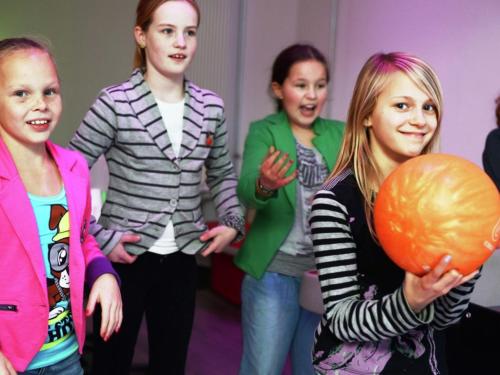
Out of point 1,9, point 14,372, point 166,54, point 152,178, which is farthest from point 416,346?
point 1,9

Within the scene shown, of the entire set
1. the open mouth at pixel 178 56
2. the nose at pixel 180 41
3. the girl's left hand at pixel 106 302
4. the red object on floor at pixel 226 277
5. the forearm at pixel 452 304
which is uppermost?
the nose at pixel 180 41

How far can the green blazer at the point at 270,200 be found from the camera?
2209mm

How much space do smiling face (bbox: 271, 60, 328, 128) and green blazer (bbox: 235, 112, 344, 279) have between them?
54mm

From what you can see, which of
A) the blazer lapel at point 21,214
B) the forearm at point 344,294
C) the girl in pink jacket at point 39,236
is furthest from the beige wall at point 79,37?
the forearm at point 344,294

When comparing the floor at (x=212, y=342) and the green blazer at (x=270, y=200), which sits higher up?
the green blazer at (x=270, y=200)

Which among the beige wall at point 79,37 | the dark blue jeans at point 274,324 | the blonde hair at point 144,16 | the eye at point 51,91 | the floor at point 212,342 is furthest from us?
the beige wall at point 79,37

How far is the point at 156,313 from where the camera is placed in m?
2.09

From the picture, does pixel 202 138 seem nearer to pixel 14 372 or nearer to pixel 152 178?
pixel 152 178

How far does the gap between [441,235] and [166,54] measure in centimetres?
115

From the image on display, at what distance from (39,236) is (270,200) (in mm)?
906

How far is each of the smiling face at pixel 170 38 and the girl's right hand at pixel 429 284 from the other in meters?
1.12

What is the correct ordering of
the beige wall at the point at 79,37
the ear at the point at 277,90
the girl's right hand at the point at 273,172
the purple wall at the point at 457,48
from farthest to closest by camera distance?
the beige wall at the point at 79,37
the purple wall at the point at 457,48
the ear at the point at 277,90
the girl's right hand at the point at 273,172

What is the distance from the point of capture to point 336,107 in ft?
16.9

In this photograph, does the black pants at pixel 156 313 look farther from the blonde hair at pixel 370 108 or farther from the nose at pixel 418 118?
the nose at pixel 418 118
